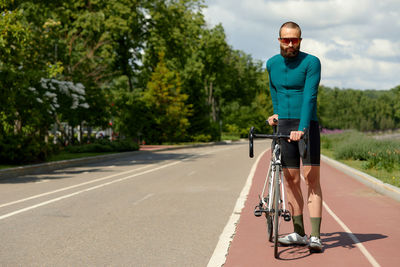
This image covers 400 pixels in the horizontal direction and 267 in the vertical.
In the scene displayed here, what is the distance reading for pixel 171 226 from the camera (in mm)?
7605

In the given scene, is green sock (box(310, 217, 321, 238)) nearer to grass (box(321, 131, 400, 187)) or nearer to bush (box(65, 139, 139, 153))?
grass (box(321, 131, 400, 187))

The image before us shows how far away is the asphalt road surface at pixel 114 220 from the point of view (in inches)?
229

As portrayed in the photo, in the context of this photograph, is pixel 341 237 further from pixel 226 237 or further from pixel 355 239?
pixel 226 237

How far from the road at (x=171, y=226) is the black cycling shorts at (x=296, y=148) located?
40.7 inches

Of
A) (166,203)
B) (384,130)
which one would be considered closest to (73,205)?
(166,203)

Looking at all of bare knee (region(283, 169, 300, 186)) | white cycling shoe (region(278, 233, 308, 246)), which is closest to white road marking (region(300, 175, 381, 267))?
white cycling shoe (region(278, 233, 308, 246))

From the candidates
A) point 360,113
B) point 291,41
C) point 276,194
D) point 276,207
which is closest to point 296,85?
point 291,41

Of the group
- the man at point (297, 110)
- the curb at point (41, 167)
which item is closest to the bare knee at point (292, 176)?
the man at point (297, 110)

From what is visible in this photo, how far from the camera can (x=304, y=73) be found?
552 cm

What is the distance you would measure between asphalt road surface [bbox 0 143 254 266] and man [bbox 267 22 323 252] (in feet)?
4.10

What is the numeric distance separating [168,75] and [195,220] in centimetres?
4102

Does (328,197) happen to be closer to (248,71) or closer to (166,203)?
(166,203)

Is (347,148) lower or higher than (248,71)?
lower

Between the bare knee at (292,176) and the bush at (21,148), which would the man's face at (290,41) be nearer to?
the bare knee at (292,176)
